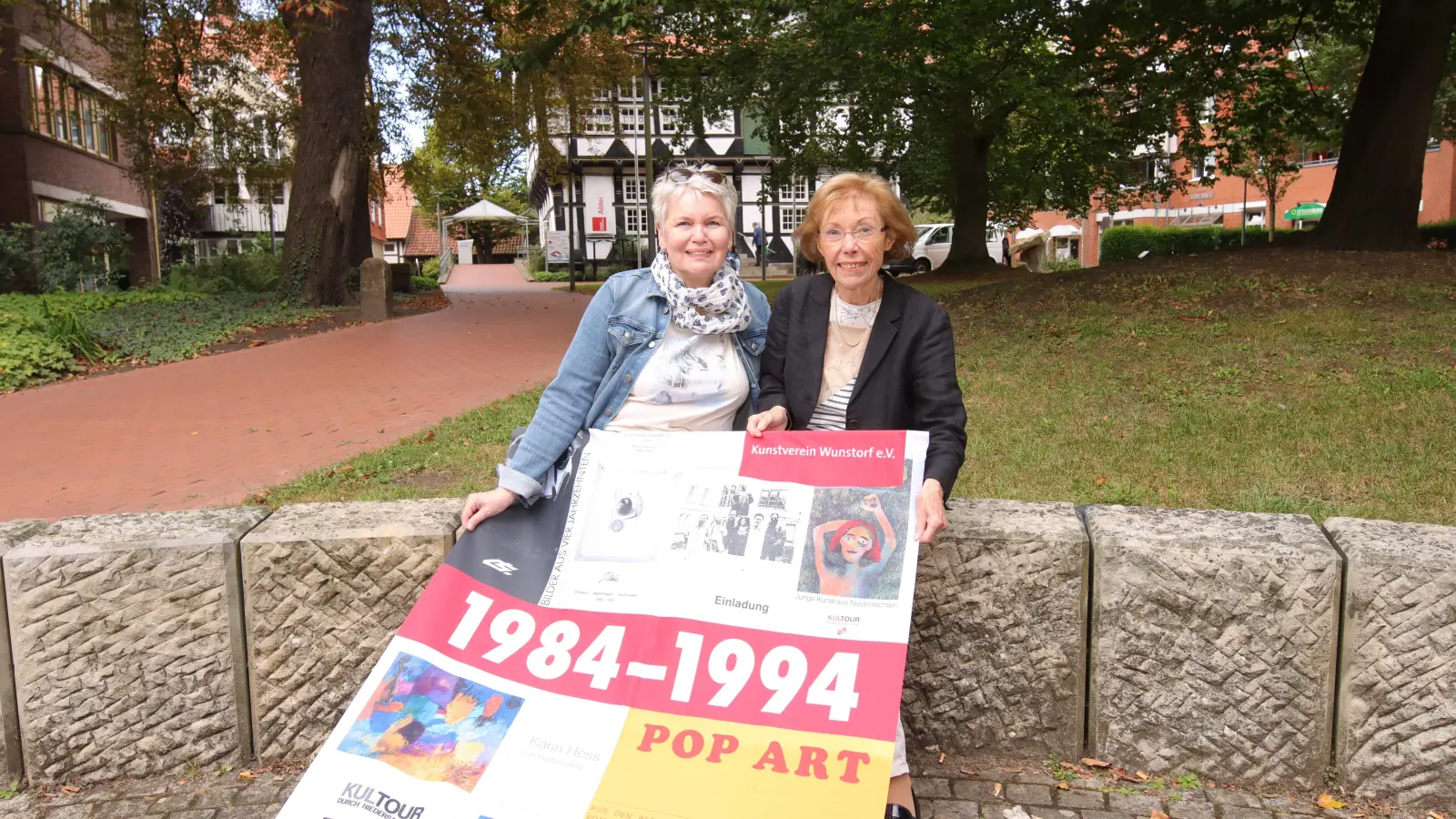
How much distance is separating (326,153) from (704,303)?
1540 cm

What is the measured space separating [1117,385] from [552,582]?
18.5ft

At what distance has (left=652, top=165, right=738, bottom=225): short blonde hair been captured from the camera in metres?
2.87

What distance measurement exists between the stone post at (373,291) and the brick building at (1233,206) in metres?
25.3

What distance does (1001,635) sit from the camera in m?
2.92

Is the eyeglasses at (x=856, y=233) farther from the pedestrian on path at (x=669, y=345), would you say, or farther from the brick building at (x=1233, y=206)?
the brick building at (x=1233, y=206)

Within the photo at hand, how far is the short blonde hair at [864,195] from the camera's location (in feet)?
9.32

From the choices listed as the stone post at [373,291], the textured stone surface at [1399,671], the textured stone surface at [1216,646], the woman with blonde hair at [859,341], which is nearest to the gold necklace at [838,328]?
the woman with blonde hair at [859,341]

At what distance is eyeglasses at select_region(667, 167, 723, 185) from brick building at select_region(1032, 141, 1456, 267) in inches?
1339

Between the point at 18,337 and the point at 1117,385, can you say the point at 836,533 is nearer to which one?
the point at 1117,385

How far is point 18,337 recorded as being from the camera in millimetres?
10961

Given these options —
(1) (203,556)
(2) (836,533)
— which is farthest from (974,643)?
(1) (203,556)

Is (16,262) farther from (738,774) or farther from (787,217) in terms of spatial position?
(787,217)

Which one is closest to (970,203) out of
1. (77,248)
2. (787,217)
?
(77,248)

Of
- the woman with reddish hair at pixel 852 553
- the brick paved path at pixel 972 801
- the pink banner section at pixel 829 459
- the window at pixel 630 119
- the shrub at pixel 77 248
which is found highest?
the window at pixel 630 119
